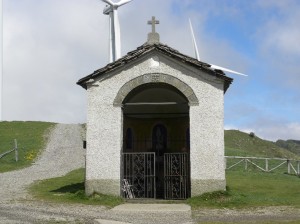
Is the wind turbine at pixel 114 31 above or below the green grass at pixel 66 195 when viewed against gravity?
above

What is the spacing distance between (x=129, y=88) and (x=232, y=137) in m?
41.6

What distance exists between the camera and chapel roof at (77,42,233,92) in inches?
631

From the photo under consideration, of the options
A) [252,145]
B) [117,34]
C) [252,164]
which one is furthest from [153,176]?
[252,145]

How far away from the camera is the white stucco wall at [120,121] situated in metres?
15.7

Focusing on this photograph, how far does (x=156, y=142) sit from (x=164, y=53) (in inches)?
292

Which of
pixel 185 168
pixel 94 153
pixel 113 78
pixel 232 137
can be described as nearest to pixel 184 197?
pixel 185 168

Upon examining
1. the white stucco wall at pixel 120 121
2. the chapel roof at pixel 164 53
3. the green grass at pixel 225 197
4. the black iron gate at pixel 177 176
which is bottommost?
the green grass at pixel 225 197

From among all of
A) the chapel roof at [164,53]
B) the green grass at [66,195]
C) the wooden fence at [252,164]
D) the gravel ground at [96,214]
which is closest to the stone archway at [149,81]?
the chapel roof at [164,53]

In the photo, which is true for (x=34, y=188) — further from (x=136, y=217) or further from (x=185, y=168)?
(x=136, y=217)

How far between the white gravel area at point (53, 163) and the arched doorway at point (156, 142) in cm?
459

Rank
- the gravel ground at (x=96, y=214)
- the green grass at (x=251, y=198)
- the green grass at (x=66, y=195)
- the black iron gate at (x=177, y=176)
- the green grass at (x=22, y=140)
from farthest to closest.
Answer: the green grass at (x=22, y=140) → the black iron gate at (x=177, y=176) → the green grass at (x=66, y=195) → the green grass at (x=251, y=198) → the gravel ground at (x=96, y=214)

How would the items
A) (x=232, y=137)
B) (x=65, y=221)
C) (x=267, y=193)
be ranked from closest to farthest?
(x=65, y=221), (x=267, y=193), (x=232, y=137)

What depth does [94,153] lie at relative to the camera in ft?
52.9

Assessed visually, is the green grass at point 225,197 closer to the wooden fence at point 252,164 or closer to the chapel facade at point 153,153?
the chapel facade at point 153,153
